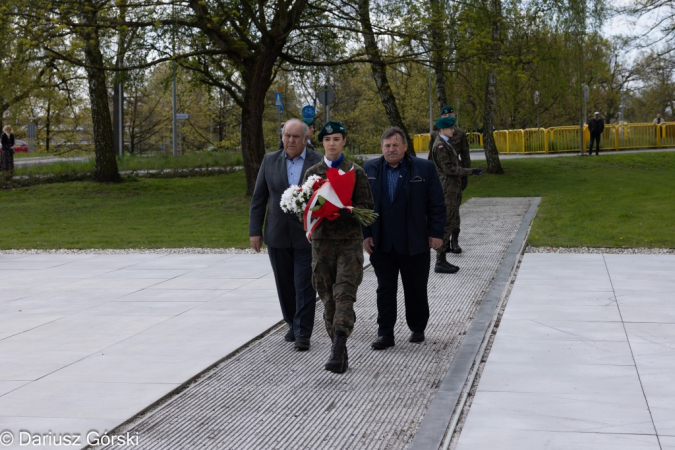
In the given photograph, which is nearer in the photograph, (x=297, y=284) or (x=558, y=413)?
(x=558, y=413)

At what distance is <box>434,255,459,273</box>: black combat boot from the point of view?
429 inches

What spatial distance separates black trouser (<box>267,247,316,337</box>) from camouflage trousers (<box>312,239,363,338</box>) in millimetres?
464

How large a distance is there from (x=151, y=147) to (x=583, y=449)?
66.7 metres

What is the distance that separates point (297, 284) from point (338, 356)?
3.26ft

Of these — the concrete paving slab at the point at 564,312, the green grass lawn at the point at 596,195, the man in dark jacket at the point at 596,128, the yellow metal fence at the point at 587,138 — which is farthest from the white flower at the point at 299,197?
the yellow metal fence at the point at 587,138

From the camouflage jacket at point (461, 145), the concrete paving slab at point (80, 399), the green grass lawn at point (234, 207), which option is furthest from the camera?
the green grass lawn at point (234, 207)

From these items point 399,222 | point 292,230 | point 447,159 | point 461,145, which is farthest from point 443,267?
point 292,230

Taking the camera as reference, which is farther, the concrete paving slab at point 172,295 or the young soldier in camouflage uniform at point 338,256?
the concrete paving slab at point 172,295

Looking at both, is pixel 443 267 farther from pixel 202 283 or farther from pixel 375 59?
pixel 375 59

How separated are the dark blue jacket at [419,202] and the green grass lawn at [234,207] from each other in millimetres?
6623

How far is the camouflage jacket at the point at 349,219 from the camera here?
21.1 ft

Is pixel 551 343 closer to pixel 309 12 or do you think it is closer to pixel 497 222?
pixel 497 222

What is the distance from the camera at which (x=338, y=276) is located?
21.0 feet

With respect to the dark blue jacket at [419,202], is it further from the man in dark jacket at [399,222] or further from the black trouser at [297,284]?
the black trouser at [297,284]
